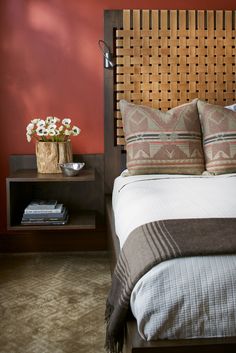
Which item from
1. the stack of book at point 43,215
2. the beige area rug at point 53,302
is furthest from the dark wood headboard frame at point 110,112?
the beige area rug at point 53,302

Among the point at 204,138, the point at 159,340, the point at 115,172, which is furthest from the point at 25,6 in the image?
the point at 159,340

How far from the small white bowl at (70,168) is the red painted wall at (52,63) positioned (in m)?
0.38

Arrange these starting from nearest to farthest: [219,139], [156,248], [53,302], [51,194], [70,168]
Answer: [156,248] < [53,302] < [219,139] < [70,168] < [51,194]

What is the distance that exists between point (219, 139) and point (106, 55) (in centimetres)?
104

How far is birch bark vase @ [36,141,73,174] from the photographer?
3.24 metres

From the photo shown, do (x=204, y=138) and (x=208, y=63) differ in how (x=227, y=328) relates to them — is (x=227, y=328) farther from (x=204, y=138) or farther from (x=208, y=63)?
(x=208, y=63)

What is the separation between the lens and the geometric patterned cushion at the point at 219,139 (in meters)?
2.94

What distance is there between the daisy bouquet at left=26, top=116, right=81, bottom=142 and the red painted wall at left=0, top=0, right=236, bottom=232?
0.55 ft

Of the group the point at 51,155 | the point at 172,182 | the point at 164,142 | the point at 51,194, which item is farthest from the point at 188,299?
the point at 51,194

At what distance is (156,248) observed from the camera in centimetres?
155

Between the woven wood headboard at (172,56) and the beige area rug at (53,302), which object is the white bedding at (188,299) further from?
the woven wood headboard at (172,56)

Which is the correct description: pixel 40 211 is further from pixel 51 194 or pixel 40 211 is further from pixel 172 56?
pixel 172 56

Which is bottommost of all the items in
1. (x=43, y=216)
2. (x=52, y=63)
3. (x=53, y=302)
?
(x=53, y=302)

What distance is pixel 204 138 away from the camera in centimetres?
310
